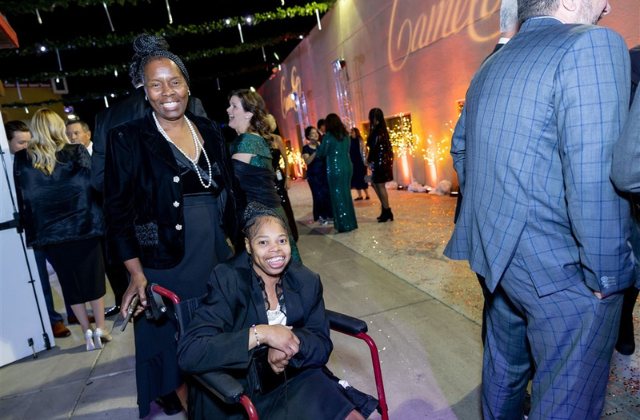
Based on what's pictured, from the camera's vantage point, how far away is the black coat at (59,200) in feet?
11.3

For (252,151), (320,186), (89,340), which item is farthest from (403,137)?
(89,340)

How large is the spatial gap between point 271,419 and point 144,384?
0.92m

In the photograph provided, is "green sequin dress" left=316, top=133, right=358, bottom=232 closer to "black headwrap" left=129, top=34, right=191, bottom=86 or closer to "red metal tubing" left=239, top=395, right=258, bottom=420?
"black headwrap" left=129, top=34, right=191, bottom=86

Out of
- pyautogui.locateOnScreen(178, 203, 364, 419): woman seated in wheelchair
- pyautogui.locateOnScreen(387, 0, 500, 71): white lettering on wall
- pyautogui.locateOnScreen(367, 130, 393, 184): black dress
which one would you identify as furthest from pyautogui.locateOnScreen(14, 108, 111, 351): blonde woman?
pyautogui.locateOnScreen(387, 0, 500, 71): white lettering on wall

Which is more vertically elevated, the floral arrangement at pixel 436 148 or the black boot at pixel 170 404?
the floral arrangement at pixel 436 148

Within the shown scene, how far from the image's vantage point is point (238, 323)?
1678mm

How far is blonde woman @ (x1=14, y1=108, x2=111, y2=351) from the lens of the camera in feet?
11.3

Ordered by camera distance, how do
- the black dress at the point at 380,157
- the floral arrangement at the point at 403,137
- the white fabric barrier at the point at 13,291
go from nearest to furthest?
the white fabric barrier at the point at 13,291, the black dress at the point at 380,157, the floral arrangement at the point at 403,137

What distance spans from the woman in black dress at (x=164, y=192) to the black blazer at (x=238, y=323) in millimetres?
365

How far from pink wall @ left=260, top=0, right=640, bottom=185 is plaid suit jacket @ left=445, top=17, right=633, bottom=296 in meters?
4.29

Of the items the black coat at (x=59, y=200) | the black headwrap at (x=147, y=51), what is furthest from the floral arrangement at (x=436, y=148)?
the black headwrap at (x=147, y=51)

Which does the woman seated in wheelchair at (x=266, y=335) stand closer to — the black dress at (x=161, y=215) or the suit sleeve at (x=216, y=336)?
the suit sleeve at (x=216, y=336)

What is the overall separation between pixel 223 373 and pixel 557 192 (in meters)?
1.13

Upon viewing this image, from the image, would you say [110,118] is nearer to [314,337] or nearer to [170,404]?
[314,337]
